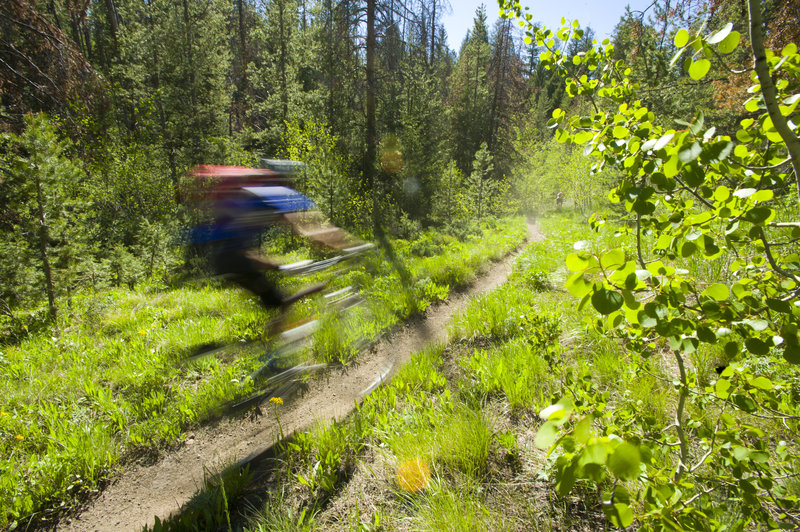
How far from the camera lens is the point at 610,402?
280cm

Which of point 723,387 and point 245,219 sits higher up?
point 245,219

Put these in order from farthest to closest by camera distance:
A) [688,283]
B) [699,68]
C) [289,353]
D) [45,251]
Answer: [45,251] < [289,353] < [688,283] < [699,68]

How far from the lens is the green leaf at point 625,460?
0.57 m

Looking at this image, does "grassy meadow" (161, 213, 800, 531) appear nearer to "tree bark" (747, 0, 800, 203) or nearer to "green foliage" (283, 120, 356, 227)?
"tree bark" (747, 0, 800, 203)

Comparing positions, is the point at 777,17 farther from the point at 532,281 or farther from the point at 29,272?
the point at 29,272

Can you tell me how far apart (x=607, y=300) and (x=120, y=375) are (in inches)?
204

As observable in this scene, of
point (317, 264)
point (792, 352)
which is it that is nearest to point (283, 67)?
point (317, 264)

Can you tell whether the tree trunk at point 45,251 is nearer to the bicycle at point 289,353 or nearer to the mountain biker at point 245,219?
the bicycle at point 289,353

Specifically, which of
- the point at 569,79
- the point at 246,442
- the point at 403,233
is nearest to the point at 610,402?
the point at 569,79

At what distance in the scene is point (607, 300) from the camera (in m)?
0.78

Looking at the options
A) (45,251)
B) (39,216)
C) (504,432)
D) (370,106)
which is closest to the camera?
(504,432)

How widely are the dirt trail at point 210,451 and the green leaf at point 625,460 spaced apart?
2891mm

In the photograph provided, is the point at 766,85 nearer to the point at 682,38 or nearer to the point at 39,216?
the point at 682,38

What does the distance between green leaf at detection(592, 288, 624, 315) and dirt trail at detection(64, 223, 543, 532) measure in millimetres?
2897
